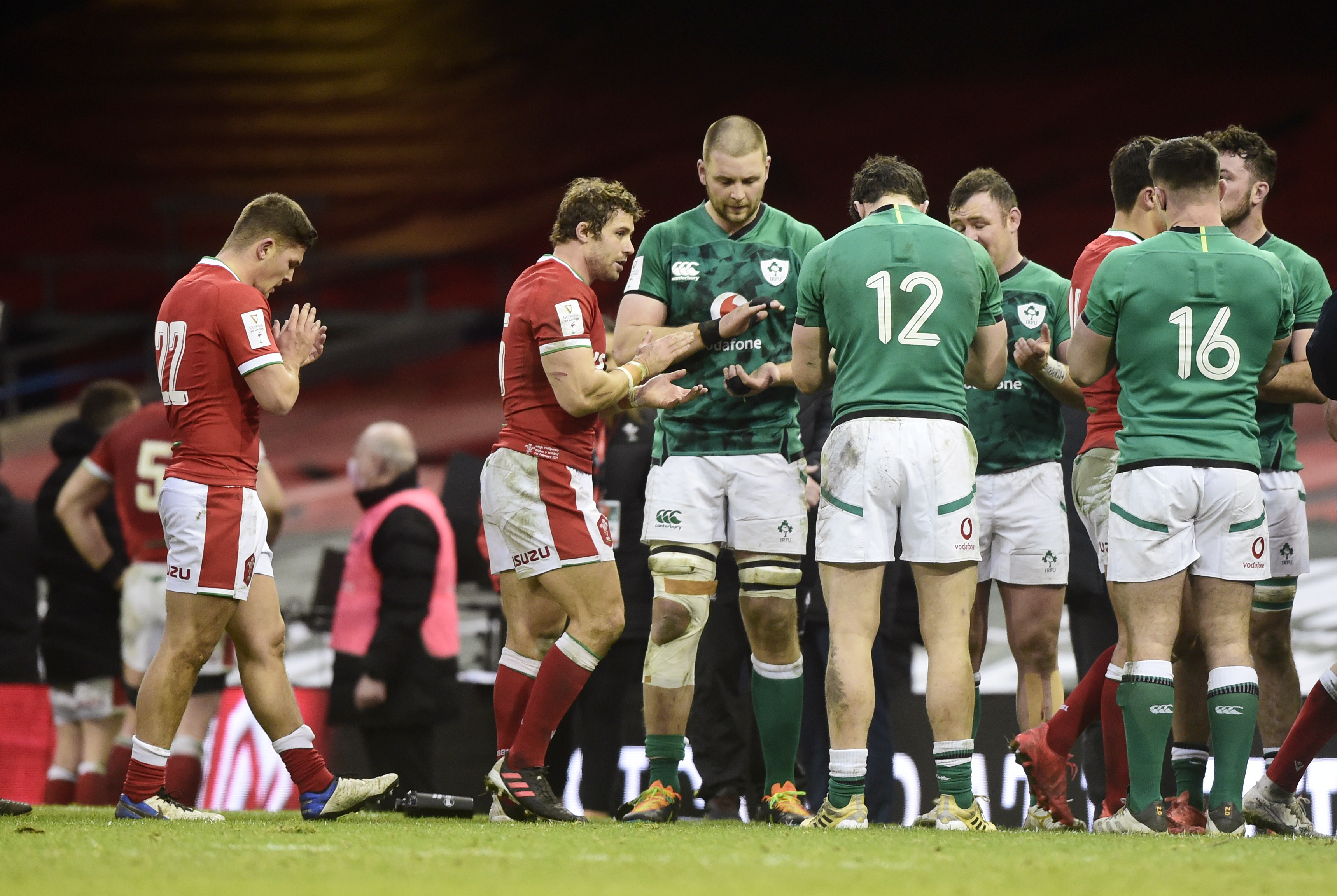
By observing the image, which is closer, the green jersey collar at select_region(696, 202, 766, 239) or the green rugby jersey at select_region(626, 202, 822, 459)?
the green rugby jersey at select_region(626, 202, 822, 459)

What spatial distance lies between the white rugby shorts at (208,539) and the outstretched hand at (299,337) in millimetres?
494

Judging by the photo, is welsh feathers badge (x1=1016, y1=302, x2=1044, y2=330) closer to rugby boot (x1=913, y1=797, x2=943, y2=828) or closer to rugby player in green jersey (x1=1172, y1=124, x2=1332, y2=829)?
rugby player in green jersey (x1=1172, y1=124, x2=1332, y2=829)

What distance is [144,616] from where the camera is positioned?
750 centimetres

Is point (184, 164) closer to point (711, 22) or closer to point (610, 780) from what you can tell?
point (711, 22)

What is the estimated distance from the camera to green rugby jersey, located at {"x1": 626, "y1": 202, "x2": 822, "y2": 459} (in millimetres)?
5434

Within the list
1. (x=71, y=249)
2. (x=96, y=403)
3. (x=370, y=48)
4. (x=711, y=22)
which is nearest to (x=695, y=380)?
(x=96, y=403)

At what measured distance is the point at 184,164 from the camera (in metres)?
11.7

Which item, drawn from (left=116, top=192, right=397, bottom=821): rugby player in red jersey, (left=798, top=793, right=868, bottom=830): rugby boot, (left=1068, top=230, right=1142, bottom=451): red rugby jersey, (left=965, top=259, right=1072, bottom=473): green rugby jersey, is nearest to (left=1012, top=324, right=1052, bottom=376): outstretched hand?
(left=1068, top=230, right=1142, bottom=451): red rugby jersey

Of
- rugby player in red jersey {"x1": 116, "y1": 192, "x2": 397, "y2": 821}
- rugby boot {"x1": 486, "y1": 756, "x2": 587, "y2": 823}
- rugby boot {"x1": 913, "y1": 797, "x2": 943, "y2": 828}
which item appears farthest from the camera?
rugby boot {"x1": 486, "y1": 756, "x2": 587, "y2": 823}

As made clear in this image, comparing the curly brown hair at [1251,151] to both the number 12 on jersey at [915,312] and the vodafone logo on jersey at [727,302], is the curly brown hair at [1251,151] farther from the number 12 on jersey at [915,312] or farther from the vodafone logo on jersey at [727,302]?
the vodafone logo on jersey at [727,302]

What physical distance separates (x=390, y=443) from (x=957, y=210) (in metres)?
3.07

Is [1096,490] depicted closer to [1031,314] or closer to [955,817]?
[1031,314]

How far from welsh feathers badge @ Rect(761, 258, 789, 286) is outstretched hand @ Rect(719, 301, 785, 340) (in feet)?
0.66

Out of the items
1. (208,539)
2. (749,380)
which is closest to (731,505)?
(749,380)
